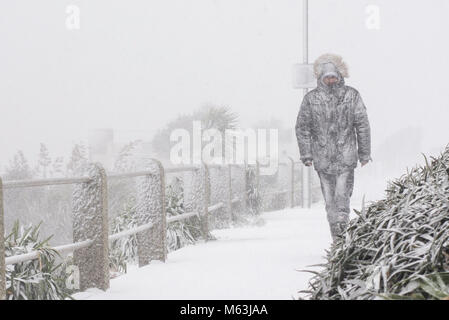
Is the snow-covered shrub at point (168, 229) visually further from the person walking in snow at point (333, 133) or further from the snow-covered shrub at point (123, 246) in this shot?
the person walking in snow at point (333, 133)

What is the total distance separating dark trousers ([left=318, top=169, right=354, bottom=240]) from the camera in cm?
534

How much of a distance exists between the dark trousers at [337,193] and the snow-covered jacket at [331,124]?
81 millimetres

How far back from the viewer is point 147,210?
5691mm

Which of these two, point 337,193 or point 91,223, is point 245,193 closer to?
point 337,193

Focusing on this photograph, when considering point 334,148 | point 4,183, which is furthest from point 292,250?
point 4,183

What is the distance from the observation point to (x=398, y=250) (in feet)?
4.66

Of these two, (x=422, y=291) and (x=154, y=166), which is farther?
(x=154, y=166)

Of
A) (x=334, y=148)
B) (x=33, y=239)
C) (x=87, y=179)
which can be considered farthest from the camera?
(x=334, y=148)

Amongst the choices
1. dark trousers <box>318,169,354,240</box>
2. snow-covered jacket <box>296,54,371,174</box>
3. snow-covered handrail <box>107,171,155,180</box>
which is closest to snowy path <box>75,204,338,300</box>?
dark trousers <box>318,169,354,240</box>

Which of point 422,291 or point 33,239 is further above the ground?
point 422,291

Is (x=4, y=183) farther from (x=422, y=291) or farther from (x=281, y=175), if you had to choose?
(x=281, y=175)

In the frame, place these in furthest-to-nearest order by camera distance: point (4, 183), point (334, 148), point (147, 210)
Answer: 1. point (147, 210)
2. point (334, 148)
3. point (4, 183)
